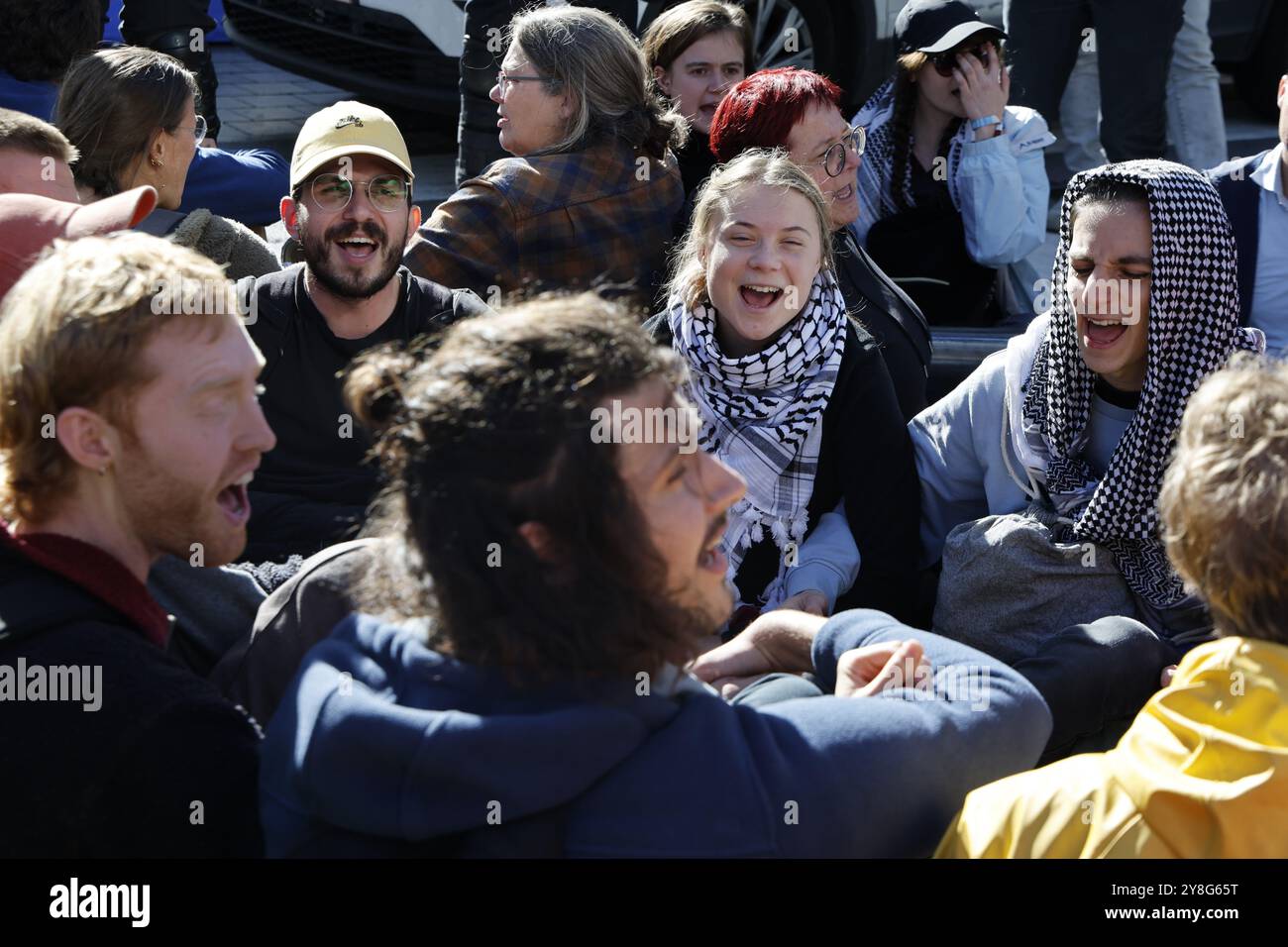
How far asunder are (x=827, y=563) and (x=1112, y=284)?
816 mm

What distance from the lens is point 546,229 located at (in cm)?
395

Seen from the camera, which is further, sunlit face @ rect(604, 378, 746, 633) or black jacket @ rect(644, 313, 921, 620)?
black jacket @ rect(644, 313, 921, 620)

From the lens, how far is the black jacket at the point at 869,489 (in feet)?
10.3

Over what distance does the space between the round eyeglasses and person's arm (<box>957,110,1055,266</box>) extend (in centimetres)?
168

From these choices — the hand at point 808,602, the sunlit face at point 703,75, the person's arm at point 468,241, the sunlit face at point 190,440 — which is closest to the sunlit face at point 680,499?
the sunlit face at point 190,440

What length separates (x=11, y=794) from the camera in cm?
167

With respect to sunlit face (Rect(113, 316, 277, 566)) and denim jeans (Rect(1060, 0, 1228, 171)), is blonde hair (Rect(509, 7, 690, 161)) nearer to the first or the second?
sunlit face (Rect(113, 316, 277, 566))

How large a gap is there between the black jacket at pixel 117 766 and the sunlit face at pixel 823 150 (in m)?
2.57

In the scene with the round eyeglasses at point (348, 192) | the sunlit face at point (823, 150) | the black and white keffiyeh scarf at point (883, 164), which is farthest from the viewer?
the black and white keffiyeh scarf at point (883, 164)

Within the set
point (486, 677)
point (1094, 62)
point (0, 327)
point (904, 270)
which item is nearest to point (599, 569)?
point (486, 677)

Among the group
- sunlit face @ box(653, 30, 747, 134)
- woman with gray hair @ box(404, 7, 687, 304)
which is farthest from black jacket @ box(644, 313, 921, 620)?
sunlit face @ box(653, 30, 747, 134)

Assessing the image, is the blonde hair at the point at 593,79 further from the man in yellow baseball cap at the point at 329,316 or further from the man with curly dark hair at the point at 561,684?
the man with curly dark hair at the point at 561,684

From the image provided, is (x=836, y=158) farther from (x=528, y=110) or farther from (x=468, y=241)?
(x=468, y=241)

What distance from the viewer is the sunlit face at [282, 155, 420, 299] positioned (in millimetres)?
3398
